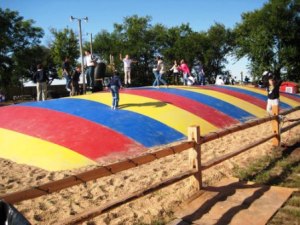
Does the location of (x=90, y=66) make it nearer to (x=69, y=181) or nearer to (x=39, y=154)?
(x=39, y=154)

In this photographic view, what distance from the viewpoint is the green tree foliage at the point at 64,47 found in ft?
171

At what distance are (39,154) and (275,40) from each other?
4092 cm

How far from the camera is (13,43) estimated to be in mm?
49750

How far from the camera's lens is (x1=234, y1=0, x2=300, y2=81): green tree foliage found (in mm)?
42594

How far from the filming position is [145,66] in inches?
2228

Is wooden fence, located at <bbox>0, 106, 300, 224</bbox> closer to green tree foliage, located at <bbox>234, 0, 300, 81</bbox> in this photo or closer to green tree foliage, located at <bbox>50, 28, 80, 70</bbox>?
green tree foliage, located at <bbox>234, 0, 300, 81</bbox>

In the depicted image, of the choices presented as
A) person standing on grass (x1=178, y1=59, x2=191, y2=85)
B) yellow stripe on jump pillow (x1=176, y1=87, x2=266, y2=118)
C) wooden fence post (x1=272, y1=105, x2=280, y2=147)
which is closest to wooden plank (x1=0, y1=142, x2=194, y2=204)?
wooden fence post (x1=272, y1=105, x2=280, y2=147)

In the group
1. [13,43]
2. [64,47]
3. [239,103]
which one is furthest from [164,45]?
[239,103]

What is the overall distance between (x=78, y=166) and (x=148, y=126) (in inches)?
138

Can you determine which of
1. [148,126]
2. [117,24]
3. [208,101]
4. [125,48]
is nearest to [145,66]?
[125,48]

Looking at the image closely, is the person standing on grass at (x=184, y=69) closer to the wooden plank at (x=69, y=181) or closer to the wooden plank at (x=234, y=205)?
the wooden plank at (x=234, y=205)

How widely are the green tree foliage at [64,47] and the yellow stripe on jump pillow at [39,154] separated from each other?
43.4 meters

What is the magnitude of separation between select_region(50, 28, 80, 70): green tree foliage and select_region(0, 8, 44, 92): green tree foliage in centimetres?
333

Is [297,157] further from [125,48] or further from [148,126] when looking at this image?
[125,48]
